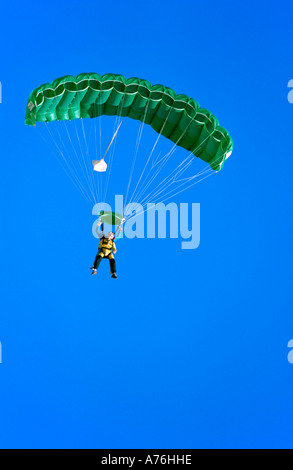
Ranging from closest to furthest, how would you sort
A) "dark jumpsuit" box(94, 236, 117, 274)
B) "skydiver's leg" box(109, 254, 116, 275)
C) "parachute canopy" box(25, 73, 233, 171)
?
"parachute canopy" box(25, 73, 233, 171)
"dark jumpsuit" box(94, 236, 117, 274)
"skydiver's leg" box(109, 254, 116, 275)

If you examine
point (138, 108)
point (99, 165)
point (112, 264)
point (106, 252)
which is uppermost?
point (138, 108)

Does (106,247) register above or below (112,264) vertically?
above

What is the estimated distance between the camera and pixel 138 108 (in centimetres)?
1316

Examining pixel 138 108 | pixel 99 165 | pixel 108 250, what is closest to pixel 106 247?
pixel 108 250

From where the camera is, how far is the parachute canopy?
12.3 meters

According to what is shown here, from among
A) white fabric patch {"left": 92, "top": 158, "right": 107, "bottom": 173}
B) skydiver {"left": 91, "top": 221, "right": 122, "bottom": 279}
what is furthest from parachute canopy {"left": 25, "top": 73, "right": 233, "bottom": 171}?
skydiver {"left": 91, "top": 221, "right": 122, "bottom": 279}

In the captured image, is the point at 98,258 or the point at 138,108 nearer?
the point at 98,258

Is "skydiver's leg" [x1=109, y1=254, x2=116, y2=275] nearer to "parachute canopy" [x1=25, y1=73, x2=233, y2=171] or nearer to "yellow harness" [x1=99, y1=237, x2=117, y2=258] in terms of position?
"yellow harness" [x1=99, y1=237, x2=117, y2=258]

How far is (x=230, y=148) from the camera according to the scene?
13281 millimetres

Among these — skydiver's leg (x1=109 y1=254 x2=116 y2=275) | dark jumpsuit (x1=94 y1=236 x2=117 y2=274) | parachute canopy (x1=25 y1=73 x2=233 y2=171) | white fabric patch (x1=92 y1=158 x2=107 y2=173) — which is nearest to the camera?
parachute canopy (x1=25 y1=73 x2=233 y2=171)

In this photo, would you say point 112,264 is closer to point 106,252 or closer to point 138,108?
point 106,252

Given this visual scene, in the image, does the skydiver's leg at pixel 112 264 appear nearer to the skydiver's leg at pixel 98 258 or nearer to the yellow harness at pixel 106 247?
the yellow harness at pixel 106 247
